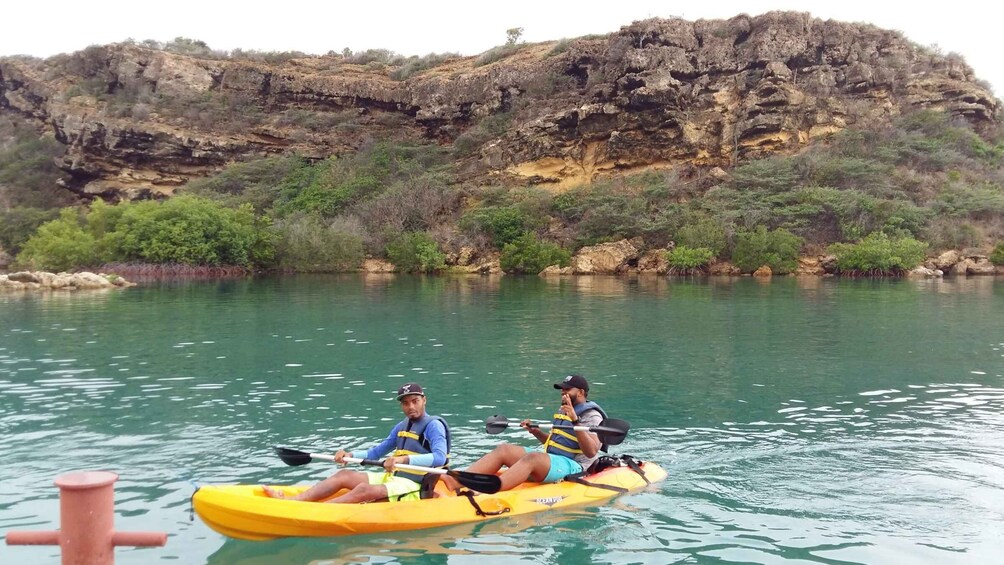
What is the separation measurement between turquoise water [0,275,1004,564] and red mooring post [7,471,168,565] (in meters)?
2.48

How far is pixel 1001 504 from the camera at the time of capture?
294 inches

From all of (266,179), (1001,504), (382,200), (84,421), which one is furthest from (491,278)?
(1001,504)

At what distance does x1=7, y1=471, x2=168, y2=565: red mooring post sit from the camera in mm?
3770

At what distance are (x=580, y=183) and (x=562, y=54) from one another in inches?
614

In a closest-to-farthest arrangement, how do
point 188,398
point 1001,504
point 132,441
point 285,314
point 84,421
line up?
point 1001,504 < point 132,441 < point 84,421 < point 188,398 < point 285,314

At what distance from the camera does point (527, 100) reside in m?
65.8

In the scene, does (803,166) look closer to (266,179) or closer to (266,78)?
(266,179)

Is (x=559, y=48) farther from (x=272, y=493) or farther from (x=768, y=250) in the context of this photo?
(x=272, y=493)

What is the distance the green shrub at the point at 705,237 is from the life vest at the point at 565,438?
38670 mm

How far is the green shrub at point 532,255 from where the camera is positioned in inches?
1937

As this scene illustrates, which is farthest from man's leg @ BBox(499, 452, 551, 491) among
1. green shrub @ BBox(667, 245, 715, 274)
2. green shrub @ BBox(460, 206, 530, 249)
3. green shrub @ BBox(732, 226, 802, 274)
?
green shrub @ BBox(460, 206, 530, 249)

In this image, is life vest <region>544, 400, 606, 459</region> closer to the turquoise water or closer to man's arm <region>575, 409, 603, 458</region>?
man's arm <region>575, 409, 603, 458</region>

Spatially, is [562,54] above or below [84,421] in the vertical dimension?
above

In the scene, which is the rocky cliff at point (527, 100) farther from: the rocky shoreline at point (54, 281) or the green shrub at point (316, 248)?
the rocky shoreline at point (54, 281)
